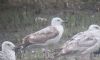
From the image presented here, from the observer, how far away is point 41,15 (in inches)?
695

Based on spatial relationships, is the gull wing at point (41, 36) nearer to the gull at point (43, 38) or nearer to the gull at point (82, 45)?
the gull at point (43, 38)

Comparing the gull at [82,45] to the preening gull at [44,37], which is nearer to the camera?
the gull at [82,45]

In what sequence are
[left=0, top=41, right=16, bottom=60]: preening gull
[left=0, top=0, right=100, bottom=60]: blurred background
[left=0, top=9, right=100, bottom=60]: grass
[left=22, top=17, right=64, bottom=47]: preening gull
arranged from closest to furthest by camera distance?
[left=0, top=41, right=16, bottom=60]: preening gull
[left=22, top=17, right=64, bottom=47]: preening gull
[left=0, top=9, right=100, bottom=60]: grass
[left=0, top=0, right=100, bottom=60]: blurred background

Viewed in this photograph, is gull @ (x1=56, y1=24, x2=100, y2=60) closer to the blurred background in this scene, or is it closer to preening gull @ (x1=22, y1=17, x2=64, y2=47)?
preening gull @ (x1=22, y1=17, x2=64, y2=47)

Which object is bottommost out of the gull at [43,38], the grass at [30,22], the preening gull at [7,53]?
the preening gull at [7,53]

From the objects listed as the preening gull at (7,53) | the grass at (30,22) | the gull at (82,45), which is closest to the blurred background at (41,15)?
the grass at (30,22)

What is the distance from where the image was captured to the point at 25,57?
12406mm

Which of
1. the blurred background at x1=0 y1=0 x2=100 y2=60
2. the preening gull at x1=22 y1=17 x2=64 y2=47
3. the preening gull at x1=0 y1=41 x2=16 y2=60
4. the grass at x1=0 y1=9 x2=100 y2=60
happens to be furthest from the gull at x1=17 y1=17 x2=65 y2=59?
the blurred background at x1=0 y1=0 x2=100 y2=60

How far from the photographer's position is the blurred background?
618 inches

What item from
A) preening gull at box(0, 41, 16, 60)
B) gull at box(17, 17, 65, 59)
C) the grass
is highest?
the grass

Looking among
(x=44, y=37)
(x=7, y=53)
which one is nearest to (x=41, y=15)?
(x=44, y=37)

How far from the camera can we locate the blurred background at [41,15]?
1570 centimetres

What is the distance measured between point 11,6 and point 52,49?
5420mm

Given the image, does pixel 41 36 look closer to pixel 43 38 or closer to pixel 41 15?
pixel 43 38
